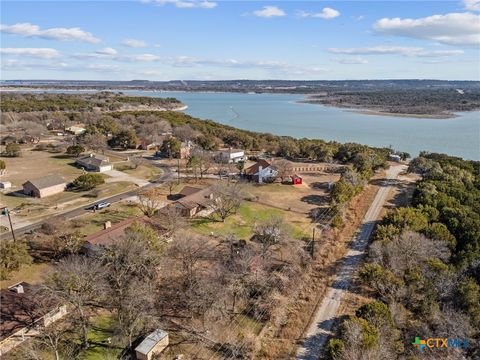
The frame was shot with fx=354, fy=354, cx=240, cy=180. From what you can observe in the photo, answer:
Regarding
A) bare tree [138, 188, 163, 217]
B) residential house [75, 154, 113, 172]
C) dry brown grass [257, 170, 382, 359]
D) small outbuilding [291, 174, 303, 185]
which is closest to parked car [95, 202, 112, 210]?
bare tree [138, 188, 163, 217]

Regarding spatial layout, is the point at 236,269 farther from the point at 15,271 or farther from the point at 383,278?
the point at 15,271

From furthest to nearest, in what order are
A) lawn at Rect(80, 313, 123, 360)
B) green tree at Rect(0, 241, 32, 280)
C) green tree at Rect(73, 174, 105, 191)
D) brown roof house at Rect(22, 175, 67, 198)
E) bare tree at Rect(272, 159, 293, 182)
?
bare tree at Rect(272, 159, 293, 182), green tree at Rect(73, 174, 105, 191), brown roof house at Rect(22, 175, 67, 198), green tree at Rect(0, 241, 32, 280), lawn at Rect(80, 313, 123, 360)

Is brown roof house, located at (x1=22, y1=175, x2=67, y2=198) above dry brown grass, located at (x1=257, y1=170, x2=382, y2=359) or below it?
above

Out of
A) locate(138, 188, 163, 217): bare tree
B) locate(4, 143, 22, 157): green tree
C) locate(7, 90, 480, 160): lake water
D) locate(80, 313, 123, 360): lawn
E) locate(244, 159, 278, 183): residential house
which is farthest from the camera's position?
locate(7, 90, 480, 160): lake water

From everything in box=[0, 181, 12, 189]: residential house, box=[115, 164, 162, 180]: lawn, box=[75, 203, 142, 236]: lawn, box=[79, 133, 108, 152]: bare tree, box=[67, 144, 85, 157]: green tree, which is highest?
box=[79, 133, 108, 152]: bare tree

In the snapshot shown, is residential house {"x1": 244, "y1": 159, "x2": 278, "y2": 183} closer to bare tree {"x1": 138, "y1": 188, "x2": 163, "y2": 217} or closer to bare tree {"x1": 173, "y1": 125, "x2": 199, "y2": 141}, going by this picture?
bare tree {"x1": 138, "y1": 188, "x2": 163, "y2": 217}

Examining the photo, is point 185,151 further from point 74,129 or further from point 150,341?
point 150,341
